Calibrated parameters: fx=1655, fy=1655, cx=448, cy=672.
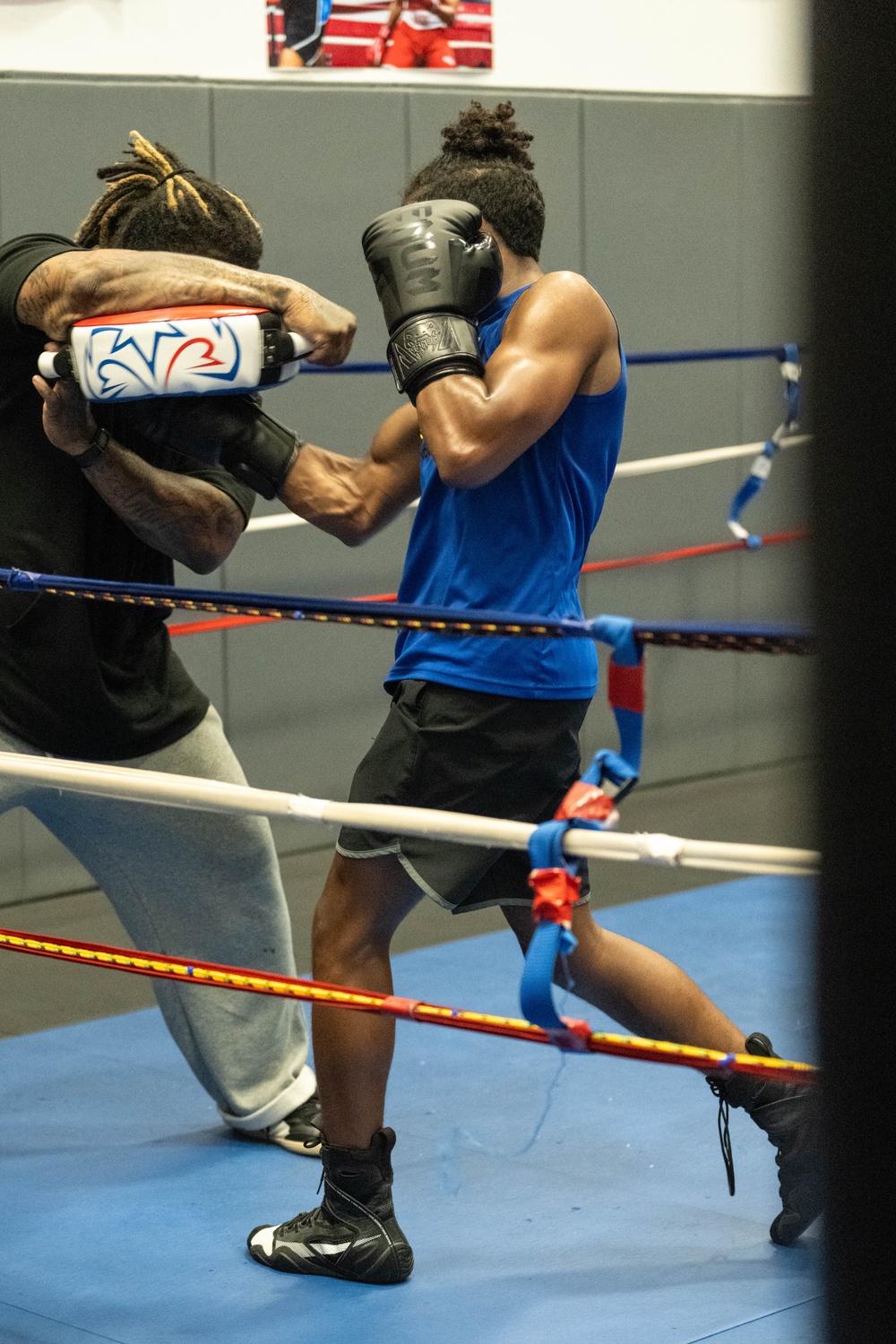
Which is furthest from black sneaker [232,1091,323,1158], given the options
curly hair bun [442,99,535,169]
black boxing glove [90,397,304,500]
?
curly hair bun [442,99,535,169]

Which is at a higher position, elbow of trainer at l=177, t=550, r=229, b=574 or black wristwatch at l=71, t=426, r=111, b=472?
black wristwatch at l=71, t=426, r=111, b=472

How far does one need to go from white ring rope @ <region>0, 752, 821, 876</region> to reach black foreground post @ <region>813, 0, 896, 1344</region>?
1.81 feet

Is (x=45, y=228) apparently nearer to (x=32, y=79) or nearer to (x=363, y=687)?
(x=32, y=79)

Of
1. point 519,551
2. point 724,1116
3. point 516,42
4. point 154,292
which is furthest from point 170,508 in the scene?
point 516,42

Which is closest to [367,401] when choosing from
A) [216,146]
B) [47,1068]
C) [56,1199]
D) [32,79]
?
[216,146]

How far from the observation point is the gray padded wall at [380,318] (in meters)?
3.75

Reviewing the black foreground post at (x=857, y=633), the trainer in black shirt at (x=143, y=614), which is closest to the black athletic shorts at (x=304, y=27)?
the trainer in black shirt at (x=143, y=614)

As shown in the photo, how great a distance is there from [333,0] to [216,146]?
20.6 inches

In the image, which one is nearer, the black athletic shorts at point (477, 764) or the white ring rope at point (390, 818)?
the white ring rope at point (390, 818)

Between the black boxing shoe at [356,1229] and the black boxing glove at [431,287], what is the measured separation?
924mm

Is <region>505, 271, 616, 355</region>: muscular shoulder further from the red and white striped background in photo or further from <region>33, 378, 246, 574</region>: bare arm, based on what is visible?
the red and white striped background in photo

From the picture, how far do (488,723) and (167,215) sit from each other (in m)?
0.78

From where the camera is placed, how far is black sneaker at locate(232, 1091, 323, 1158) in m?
2.43

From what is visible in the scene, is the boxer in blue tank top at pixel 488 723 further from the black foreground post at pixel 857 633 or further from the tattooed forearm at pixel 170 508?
the black foreground post at pixel 857 633
